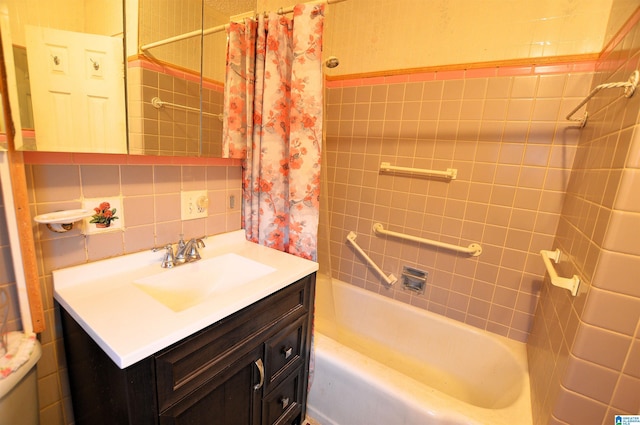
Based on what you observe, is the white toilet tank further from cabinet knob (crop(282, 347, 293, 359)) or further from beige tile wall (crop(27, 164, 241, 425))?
cabinet knob (crop(282, 347, 293, 359))

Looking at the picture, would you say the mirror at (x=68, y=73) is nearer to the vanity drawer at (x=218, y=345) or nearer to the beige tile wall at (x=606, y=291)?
the vanity drawer at (x=218, y=345)

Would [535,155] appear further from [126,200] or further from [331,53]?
[126,200]

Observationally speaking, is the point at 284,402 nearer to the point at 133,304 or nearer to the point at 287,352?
the point at 287,352

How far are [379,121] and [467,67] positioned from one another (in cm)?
56

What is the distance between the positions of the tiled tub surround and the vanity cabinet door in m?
0.81

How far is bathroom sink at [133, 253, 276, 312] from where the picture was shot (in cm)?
97

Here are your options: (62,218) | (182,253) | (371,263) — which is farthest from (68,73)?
(371,263)

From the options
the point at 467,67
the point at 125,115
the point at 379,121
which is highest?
the point at 467,67

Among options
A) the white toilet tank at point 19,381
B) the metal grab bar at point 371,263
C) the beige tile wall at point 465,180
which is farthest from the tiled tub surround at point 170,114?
the metal grab bar at point 371,263

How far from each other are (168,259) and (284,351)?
22.6 inches

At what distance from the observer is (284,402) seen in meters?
1.14

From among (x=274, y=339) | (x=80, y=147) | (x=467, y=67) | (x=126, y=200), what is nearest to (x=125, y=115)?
(x=80, y=147)

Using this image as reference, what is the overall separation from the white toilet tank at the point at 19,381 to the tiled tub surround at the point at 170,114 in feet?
2.05

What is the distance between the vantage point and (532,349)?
137cm
